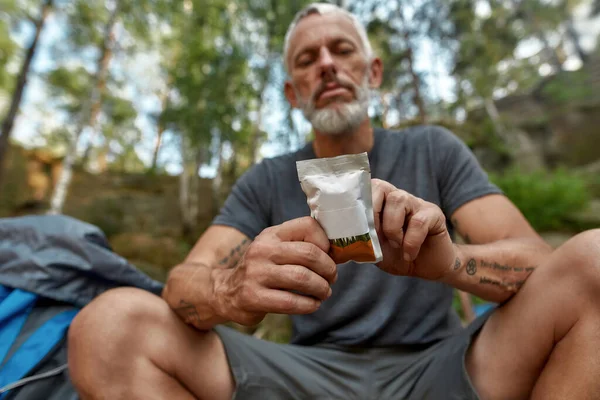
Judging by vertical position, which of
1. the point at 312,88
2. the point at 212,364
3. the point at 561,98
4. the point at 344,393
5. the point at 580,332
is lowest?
the point at 344,393

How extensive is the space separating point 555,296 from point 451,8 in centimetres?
738

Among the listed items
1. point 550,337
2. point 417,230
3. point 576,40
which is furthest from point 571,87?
point 417,230

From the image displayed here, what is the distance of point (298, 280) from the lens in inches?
33.3

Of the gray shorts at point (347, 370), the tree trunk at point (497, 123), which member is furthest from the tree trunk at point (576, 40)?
the gray shorts at point (347, 370)

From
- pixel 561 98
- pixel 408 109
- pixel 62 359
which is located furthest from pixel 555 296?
pixel 561 98

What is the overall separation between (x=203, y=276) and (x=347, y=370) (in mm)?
672

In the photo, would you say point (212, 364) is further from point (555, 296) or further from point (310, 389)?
point (555, 296)

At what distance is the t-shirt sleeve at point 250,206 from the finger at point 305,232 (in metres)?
0.80

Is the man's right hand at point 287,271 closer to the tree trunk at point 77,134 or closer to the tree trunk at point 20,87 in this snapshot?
the tree trunk at point 77,134

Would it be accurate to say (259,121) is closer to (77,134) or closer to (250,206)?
(77,134)

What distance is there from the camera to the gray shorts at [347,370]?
48.3 inches

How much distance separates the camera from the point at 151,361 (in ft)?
3.59

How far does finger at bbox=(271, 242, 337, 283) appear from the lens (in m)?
0.83

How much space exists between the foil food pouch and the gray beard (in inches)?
41.2
